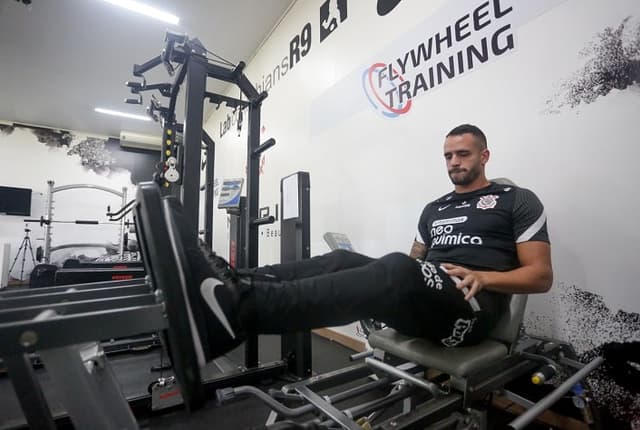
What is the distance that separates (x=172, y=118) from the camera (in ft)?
8.05

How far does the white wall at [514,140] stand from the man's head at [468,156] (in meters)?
0.26

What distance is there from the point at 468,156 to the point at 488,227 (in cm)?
34

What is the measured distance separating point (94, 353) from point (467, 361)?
3.33ft

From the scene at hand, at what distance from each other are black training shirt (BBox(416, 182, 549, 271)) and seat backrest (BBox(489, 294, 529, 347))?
13cm

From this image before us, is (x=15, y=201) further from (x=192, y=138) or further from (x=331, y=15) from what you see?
(x=331, y=15)

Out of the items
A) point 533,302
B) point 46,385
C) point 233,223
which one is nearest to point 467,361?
point 533,302

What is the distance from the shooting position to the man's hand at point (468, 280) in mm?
936

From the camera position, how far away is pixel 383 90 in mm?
2211

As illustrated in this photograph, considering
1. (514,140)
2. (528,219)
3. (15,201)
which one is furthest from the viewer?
(15,201)

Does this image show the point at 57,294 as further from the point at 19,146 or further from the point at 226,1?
the point at 19,146

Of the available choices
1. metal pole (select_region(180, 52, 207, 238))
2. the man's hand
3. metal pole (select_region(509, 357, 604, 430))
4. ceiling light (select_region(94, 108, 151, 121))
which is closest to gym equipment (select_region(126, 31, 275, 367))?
metal pole (select_region(180, 52, 207, 238))

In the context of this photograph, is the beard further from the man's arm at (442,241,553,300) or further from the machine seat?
the machine seat

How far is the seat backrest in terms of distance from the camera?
1.05 m

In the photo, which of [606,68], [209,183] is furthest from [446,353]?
[209,183]
